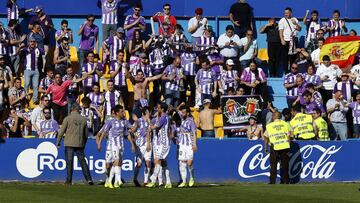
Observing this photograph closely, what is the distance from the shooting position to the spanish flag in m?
35.7

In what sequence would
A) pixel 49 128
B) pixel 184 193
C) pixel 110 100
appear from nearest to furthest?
pixel 184 193
pixel 49 128
pixel 110 100

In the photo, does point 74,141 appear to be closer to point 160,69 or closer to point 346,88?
point 160,69

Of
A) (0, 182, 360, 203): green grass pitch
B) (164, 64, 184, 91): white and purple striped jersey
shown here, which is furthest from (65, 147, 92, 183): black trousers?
(164, 64, 184, 91): white and purple striped jersey

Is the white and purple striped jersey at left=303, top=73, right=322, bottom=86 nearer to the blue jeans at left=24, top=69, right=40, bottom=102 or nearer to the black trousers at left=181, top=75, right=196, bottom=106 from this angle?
the black trousers at left=181, top=75, right=196, bottom=106

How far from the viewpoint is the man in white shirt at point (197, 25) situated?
3597cm

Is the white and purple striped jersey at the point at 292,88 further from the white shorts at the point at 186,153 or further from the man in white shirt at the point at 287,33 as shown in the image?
the white shorts at the point at 186,153

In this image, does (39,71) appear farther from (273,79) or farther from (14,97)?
(273,79)

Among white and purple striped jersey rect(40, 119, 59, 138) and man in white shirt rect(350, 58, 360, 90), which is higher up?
man in white shirt rect(350, 58, 360, 90)

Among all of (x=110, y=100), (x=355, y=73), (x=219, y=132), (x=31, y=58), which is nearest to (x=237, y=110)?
(x=219, y=132)

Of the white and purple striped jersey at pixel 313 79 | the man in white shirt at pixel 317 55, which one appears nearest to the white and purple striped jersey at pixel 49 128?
the white and purple striped jersey at pixel 313 79

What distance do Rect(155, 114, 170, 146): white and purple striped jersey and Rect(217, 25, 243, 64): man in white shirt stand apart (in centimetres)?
709

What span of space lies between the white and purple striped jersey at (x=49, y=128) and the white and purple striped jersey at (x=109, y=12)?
17.6 feet

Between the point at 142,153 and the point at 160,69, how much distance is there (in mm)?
5946

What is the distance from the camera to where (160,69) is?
114 feet
